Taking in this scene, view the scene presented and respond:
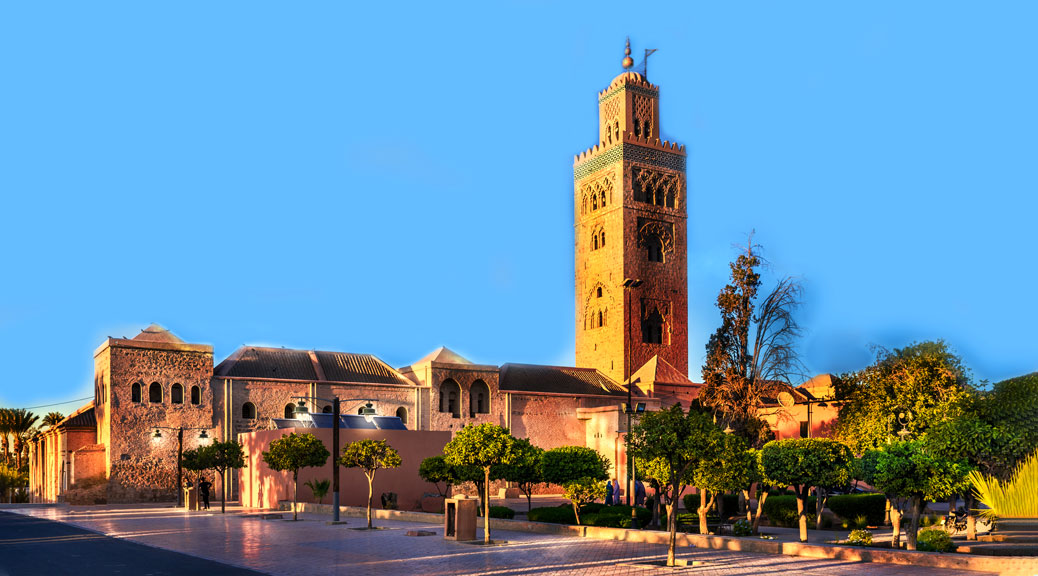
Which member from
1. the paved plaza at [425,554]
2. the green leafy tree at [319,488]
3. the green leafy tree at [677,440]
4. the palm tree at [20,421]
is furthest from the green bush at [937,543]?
the palm tree at [20,421]

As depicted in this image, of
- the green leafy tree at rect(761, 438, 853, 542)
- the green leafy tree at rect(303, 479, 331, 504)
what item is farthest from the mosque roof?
the green leafy tree at rect(761, 438, 853, 542)

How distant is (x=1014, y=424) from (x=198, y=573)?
17429 mm

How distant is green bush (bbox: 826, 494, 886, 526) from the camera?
26.7m

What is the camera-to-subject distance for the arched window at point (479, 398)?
176 feet

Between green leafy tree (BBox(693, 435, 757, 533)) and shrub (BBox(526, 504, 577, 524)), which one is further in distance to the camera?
shrub (BBox(526, 504, 577, 524))

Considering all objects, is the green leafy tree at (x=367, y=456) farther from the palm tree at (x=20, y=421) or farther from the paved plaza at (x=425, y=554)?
the palm tree at (x=20, y=421)

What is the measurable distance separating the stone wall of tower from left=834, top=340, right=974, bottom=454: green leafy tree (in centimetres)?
2340

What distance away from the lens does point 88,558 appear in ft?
57.0

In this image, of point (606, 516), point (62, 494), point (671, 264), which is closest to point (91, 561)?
point (606, 516)

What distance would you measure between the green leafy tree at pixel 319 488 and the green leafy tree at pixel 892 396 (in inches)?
782

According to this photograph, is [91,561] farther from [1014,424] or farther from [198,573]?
[1014,424]

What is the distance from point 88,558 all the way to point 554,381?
4198 cm

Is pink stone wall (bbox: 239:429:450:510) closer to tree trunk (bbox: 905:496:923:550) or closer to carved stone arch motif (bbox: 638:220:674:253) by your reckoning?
tree trunk (bbox: 905:496:923:550)

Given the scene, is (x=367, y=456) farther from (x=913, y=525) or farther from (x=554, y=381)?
(x=554, y=381)
